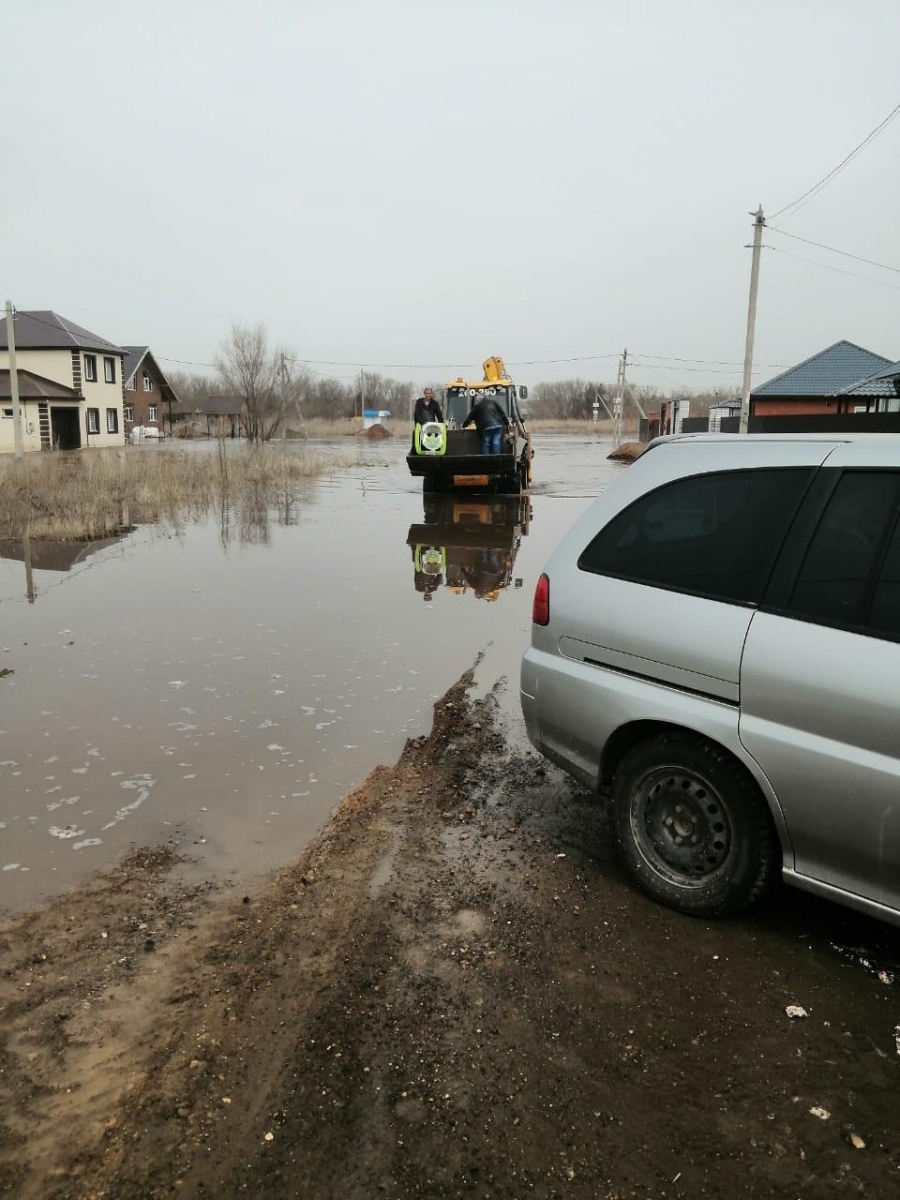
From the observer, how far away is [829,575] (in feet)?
9.66

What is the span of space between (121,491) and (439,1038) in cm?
1830

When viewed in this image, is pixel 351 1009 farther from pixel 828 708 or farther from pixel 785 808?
pixel 828 708

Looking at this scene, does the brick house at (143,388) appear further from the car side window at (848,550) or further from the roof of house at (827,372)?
the car side window at (848,550)

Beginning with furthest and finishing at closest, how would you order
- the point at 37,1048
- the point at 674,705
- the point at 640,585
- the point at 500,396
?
the point at 500,396, the point at 640,585, the point at 674,705, the point at 37,1048

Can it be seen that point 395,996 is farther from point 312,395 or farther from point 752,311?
point 312,395

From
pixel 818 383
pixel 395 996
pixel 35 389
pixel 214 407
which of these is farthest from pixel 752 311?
pixel 214 407

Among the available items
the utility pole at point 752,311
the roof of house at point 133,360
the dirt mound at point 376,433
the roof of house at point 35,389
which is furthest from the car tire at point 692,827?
the dirt mound at point 376,433

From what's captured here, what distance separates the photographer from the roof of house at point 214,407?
282 feet

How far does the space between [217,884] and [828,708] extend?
2.53 metres

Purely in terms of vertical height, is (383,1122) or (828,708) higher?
(828,708)

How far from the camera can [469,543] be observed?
13.7 metres

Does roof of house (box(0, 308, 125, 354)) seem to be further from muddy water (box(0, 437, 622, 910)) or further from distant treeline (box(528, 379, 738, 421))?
distant treeline (box(528, 379, 738, 421))

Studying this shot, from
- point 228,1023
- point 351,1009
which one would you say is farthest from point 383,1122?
point 228,1023

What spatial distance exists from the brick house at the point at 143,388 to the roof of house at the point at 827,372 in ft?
133
